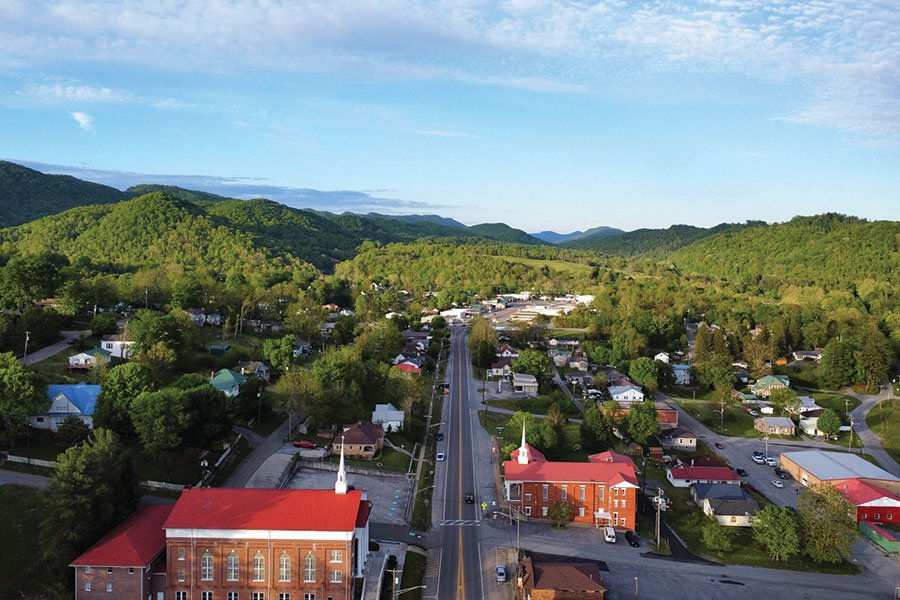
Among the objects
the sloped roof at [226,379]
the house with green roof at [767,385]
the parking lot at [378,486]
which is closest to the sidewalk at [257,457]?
the parking lot at [378,486]

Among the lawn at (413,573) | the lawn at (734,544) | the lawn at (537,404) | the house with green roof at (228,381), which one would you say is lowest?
the lawn at (734,544)

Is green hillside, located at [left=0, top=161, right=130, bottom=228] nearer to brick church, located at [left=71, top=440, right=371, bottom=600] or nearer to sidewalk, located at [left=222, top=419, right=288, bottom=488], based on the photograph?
sidewalk, located at [left=222, top=419, right=288, bottom=488]

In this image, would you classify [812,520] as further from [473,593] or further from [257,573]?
[257,573]

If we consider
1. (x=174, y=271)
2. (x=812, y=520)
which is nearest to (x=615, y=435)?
(x=812, y=520)

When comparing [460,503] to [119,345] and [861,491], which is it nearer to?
[861,491]

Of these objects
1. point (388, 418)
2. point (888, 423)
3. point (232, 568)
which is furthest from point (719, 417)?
point (232, 568)

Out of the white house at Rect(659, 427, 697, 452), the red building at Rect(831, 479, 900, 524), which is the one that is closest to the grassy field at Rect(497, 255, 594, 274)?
the white house at Rect(659, 427, 697, 452)

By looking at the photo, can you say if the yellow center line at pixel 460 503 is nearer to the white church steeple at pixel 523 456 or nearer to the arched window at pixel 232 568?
the white church steeple at pixel 523 456
